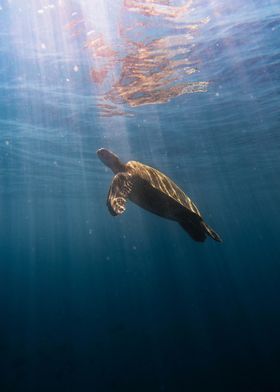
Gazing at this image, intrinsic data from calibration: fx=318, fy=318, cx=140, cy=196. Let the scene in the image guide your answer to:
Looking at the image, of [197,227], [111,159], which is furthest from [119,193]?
[197,227]

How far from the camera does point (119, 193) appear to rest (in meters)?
6.24

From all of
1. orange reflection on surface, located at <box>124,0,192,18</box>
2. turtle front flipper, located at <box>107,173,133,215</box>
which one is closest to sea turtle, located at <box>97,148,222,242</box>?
turtle front flipper, located at <box>107,173,133,215</box>

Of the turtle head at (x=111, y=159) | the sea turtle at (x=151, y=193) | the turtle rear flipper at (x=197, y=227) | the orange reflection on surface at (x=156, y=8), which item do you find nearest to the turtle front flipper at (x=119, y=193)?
the sea turtle at (x=151, y=193)

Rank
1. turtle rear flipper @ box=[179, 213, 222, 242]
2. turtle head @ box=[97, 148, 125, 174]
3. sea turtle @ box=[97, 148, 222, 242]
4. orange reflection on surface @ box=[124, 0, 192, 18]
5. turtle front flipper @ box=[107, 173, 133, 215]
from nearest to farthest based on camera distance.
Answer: turtle front flipper @ box=[107, 173, 133, 215] → sea turtle @ box=[97, 148, 222, 242] → turtle head @ box=[97, 148, 125, 174] → turtle rear flipper @ box=[179, 213, 222, 242] → orange reflection on surface @ box=[124, 0, 192, 18]

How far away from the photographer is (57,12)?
10.7 metres

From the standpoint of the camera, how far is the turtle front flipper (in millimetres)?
5496

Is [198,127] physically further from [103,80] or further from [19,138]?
[19,138]

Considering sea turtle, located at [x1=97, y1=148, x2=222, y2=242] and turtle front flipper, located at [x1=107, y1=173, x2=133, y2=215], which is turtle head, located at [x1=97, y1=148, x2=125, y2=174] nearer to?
sea turtle, located at [x1=97, y1=148, x2=222, y2=242]

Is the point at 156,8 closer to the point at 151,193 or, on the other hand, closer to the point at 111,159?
the point at 111,159

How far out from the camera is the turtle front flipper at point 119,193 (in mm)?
5496

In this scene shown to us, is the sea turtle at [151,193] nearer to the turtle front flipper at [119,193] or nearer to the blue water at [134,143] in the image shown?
the turtle front flipper at [119,193]

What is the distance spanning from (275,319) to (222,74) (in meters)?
20.3

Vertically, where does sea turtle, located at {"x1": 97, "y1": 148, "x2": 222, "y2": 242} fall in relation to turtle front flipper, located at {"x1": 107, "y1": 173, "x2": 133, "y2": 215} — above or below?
below

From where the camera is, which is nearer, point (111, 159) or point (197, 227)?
point (111, 159)
